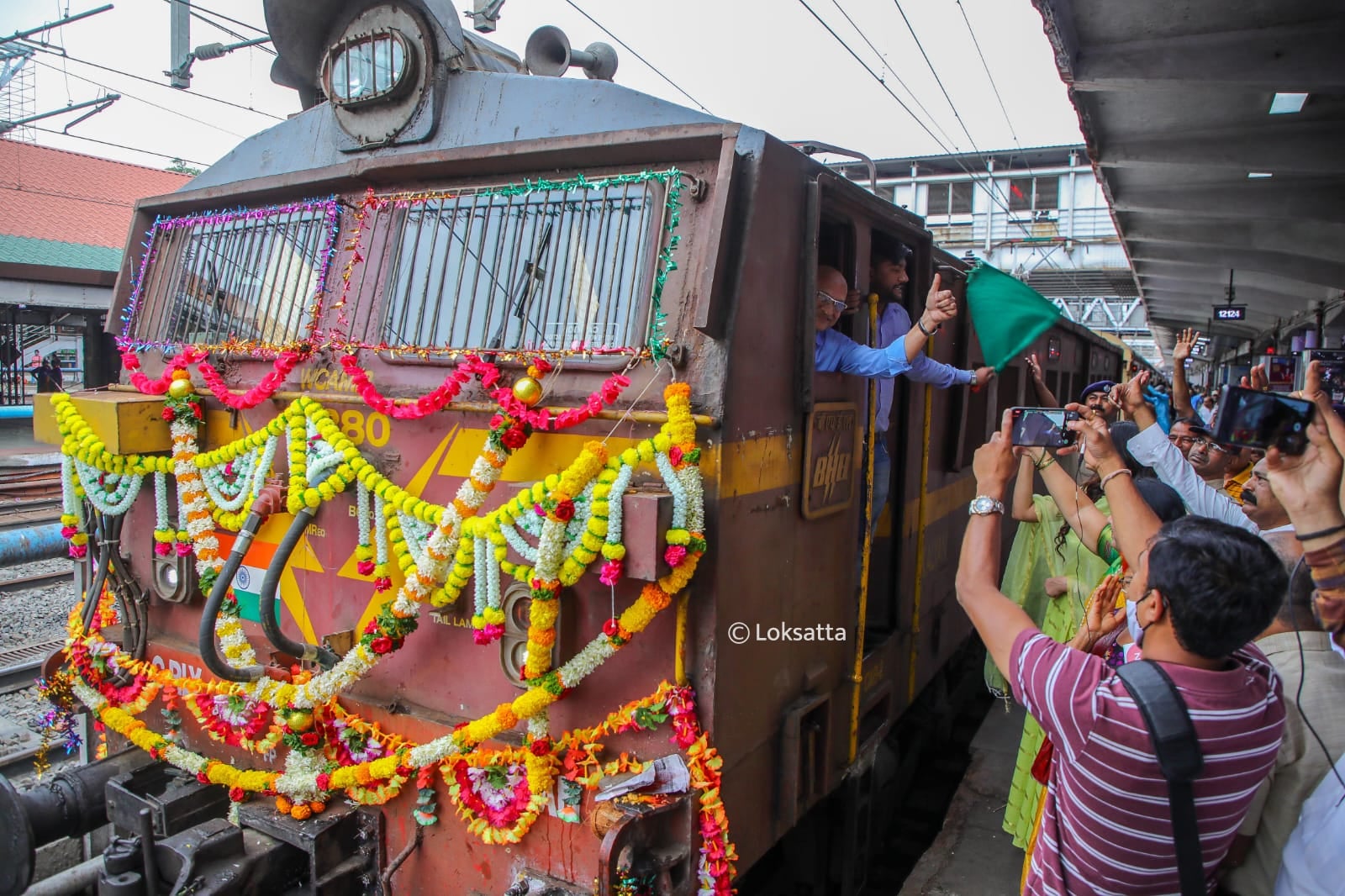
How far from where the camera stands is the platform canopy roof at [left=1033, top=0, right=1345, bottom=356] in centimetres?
519

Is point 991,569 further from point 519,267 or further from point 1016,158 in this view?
point 1016,158

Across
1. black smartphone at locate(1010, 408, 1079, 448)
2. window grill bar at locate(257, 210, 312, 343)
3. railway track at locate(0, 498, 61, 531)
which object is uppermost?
window grill bar at locate(257, 210, 312, 343)

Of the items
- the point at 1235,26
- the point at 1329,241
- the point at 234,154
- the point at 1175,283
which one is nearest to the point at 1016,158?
the point at 1175,283

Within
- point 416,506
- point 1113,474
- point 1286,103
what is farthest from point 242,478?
point 1286,103

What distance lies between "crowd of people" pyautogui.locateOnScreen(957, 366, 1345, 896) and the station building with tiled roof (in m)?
15.1

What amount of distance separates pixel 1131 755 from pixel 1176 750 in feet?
0.27

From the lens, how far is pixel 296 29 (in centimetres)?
373

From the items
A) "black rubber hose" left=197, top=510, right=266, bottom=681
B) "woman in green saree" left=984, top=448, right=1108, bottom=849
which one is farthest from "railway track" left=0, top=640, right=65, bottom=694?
"woman in green saree" left=984, top=448, right=1108, bottom=849

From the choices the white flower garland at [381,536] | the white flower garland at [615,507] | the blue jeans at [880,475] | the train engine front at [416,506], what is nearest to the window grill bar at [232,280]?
the train engine front at [416,506]

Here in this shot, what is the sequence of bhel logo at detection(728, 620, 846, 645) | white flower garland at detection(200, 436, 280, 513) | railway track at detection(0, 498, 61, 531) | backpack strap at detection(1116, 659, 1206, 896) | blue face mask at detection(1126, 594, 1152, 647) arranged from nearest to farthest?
backpack strap at detection(1116, 659, 1206, 896)
blue face mask at detection(1126, 594, 1152, 647)
bhel logo at detection(728, 620, 846, 645)
white flower garland at detection(200, 436, 280, 513)
railway track at detection(0, 498, 61, 531)

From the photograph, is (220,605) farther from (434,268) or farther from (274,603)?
(434,268)

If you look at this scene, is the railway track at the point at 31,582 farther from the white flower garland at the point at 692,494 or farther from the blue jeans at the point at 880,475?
the white flower garland at the point at 692,494

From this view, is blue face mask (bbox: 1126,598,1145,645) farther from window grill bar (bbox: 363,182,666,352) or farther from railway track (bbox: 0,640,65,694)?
railway track (bbox: 0,640,65,694)

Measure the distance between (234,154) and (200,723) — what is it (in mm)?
2455
